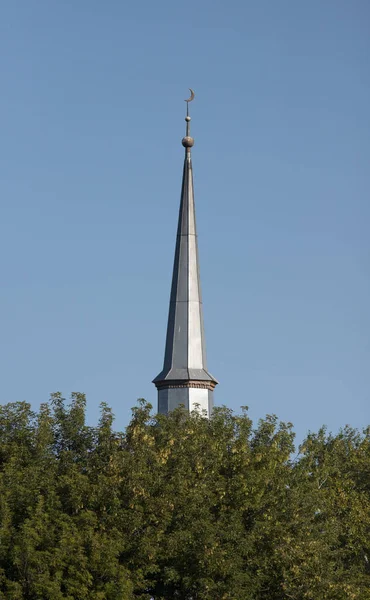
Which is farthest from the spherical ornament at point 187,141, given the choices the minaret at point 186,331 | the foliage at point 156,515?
the foliage at point 156,515

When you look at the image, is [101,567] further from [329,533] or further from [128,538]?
[329,533]

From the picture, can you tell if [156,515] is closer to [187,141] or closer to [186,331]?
[186,331]

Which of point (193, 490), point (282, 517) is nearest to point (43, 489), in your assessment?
point (193, 490)

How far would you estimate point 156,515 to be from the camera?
38.2 m

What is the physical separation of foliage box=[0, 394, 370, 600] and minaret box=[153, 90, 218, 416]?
9.53 m

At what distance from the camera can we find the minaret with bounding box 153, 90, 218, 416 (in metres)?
53.2

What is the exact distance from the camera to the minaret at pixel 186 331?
174 feet

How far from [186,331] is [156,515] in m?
16.9

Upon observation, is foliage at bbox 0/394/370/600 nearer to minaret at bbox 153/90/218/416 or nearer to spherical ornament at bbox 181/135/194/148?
minaret at bbox 153/90/218/416

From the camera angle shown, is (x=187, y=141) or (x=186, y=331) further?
(x=187, y=141)

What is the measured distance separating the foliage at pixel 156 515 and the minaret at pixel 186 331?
31.3 feet

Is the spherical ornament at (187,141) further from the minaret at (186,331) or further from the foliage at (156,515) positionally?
the foliage at (156,515)

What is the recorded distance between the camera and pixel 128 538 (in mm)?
37688

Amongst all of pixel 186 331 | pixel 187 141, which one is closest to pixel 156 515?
pixel 186 331
